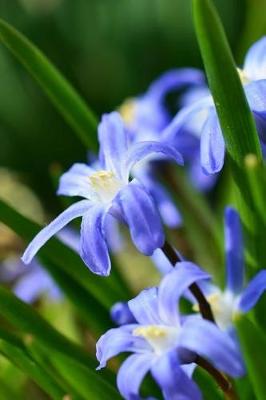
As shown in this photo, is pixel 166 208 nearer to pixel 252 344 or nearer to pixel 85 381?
pixel 85 381

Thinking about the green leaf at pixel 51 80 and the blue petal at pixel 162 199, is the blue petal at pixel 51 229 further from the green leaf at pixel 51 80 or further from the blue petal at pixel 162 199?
Answer: the blue petal at pixel 162 199

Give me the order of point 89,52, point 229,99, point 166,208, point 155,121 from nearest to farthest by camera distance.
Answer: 1. point 229,99
2. point 166,208
3. point 155,121
4. point 89,52

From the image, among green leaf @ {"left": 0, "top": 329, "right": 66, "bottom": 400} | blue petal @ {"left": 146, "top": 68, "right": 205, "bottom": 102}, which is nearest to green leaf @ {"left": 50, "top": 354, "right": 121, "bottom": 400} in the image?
green leaf @ {"left": 0, "top": 329, "right": 66, "bottom": 400}

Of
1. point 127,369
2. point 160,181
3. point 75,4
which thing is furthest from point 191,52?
point 127,369

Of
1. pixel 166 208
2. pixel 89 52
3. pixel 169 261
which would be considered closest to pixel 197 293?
pixel 169 261

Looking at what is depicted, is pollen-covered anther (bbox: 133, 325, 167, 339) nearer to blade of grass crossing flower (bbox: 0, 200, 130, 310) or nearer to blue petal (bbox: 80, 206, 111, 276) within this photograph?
blue petal (bbox: 80, 206, 111, 276)

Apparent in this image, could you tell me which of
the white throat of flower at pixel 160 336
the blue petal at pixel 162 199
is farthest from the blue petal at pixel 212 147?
the blue petal at pixel 162 199

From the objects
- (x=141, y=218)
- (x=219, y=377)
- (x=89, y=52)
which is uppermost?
(x=89, y=52)
